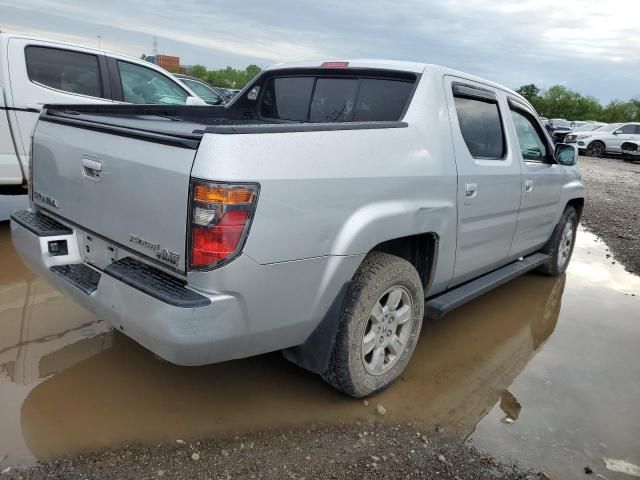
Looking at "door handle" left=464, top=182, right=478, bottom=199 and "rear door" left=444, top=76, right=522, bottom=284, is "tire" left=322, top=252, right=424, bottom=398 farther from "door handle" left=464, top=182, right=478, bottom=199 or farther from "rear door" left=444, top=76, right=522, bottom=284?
"door handle" left=464, top=182, right=478, bottom=199

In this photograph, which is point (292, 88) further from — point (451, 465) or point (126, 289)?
point (451, 465)

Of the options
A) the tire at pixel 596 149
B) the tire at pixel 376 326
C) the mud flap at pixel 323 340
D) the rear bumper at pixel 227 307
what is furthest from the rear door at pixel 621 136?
the rear bumper at pixel 227 307

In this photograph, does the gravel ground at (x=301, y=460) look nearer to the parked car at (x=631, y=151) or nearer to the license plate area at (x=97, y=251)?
the license plate area at (x=97, y=251)

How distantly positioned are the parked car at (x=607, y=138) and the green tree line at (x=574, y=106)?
113 ft

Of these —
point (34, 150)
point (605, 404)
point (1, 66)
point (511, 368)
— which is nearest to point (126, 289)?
point (34, 150)

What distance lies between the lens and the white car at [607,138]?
71.8 ft

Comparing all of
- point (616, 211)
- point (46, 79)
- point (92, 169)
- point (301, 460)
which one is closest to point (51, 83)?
point (46, 79)

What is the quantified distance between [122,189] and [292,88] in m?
1.88

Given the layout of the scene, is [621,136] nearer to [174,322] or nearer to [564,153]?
[564,153]

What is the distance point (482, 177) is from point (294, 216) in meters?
1.72

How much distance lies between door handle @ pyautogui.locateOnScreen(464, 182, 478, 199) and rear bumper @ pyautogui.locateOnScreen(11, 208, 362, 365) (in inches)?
43.5

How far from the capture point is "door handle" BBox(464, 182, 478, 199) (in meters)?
3.27

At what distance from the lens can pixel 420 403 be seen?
3.03 metres

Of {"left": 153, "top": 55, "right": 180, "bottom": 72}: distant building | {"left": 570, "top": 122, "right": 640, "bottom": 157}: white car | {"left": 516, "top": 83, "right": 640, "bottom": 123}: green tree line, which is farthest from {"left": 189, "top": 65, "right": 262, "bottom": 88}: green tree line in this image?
{"left": 570, "top": 122, "right": 640, "bottom": 157}: white car
